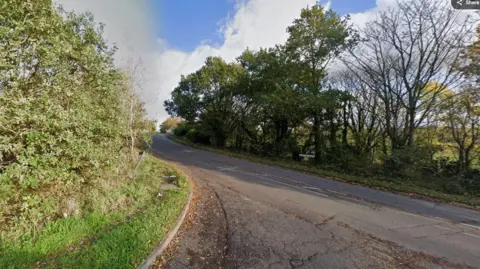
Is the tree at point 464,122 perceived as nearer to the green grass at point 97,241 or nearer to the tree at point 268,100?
the tree at point 268,100

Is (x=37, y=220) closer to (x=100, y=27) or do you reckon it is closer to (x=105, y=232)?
(x=105, y=232)

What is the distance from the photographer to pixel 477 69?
9938 mm

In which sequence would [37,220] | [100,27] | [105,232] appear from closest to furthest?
[37,220]
[105,232]
[100,27]

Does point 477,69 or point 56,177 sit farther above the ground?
point 477,69

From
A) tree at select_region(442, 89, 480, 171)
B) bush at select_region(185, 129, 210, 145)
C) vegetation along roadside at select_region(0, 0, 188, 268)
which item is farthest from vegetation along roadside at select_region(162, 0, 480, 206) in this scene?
vegetation along roadside at select_region(0, 0, 188, 268)

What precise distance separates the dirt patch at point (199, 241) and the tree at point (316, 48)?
10.7 metres

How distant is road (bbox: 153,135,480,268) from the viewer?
372cm

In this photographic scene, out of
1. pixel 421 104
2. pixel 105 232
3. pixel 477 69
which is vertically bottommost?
pixel 105 232

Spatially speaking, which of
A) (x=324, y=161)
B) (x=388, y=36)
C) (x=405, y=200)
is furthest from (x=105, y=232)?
(x=388, y=36)

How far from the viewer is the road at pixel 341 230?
372 cm

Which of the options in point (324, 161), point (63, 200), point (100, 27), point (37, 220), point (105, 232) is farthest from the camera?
point (324, 161)

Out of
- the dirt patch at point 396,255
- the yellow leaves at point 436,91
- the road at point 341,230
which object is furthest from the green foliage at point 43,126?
the yellow leaves at point 436,91

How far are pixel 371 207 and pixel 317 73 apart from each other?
38.6 feet

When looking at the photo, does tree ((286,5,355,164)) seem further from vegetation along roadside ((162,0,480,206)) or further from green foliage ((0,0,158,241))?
green foliage ((0,0,158,241))
